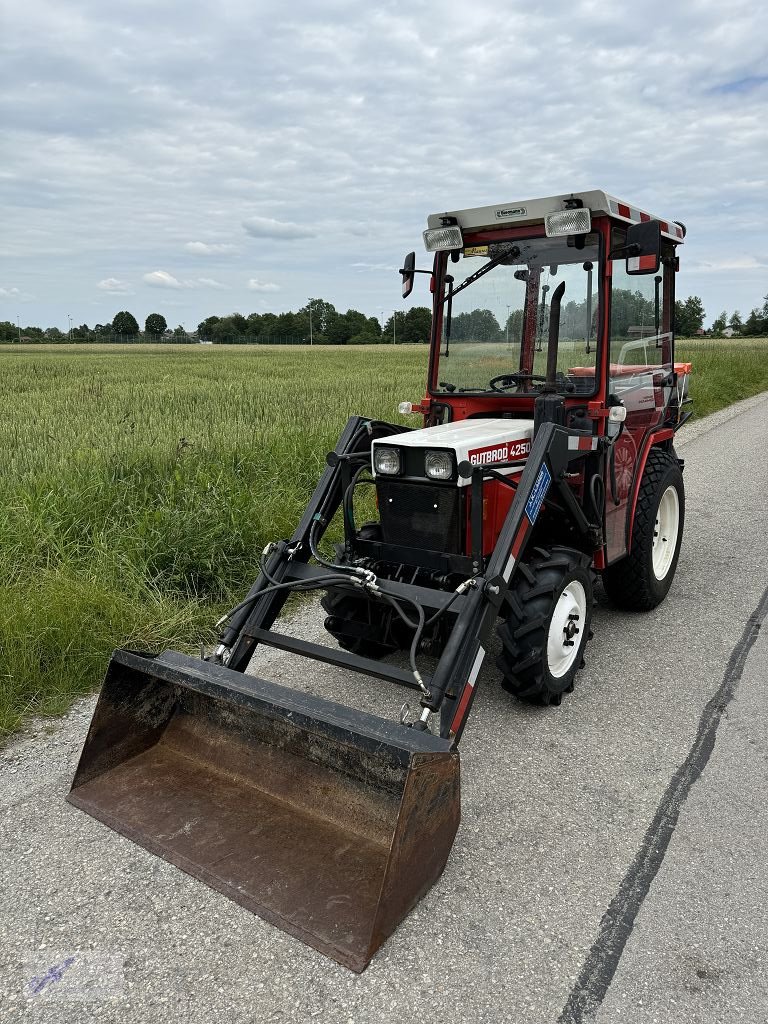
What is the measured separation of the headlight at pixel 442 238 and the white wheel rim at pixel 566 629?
1.89m

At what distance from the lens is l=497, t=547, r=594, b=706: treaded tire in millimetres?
3383

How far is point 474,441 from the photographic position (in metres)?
3.46

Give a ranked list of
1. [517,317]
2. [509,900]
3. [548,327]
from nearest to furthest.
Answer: [509,900]
[548,327]
[517,317]

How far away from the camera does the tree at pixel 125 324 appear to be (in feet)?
269

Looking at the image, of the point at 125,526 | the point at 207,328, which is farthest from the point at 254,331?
the point at 125,526

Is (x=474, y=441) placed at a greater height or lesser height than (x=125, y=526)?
greater

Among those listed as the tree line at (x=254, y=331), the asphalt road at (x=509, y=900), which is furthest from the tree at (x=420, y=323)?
the tree line at (x=254, y=331)

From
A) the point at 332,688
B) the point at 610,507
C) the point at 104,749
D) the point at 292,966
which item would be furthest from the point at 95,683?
the point at 610,507

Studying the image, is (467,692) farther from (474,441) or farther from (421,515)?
(474,441)

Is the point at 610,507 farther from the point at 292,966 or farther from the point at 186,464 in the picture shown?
the point at 186,464

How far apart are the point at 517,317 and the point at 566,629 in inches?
66.4

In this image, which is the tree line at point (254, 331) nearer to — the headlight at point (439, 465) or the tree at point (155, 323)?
the tree at point (155, 323)

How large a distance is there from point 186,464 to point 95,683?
9.89 ft

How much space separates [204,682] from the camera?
2.84 metres
